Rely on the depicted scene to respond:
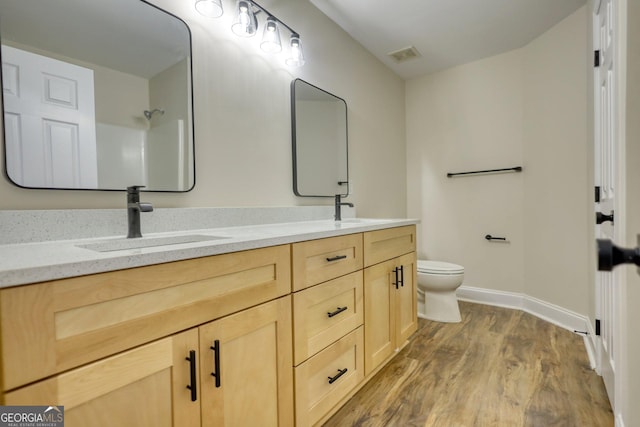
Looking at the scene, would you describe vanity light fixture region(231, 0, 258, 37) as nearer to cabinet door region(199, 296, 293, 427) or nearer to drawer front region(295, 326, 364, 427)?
cabinet door region(199, 296, 293, 427)

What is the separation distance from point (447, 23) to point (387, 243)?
1812 millimetres

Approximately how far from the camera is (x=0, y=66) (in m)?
0.95

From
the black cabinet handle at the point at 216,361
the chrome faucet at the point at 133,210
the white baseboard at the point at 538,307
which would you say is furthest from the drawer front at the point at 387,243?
the white baseboard at the point at 538,307

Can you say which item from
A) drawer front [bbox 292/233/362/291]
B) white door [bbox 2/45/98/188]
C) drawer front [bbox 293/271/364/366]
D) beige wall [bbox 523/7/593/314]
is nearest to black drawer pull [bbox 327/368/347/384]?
drawer front [bbox 293/271/364/366]

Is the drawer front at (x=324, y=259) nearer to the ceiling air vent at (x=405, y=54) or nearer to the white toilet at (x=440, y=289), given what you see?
the white toilet at (x=440, y=289)

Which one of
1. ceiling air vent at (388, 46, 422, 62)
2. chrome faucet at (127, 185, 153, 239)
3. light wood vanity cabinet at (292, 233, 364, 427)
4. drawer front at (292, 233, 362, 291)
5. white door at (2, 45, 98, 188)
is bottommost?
light wood vanity cabinet at (292, 233, 364, 427)

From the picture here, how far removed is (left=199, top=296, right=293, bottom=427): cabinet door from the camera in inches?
33.9

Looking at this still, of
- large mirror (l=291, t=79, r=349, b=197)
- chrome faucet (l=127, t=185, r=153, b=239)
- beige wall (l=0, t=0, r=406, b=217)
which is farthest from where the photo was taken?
large mirror (l=291, t=79, r=349, b=197)

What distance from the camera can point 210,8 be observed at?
1449mm

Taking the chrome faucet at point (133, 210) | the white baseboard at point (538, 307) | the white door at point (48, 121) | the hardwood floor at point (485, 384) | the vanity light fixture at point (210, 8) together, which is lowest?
the hardwood floor at point (485, 384)

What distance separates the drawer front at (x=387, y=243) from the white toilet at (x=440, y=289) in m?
0.51

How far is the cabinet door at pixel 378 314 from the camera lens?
1578 millimetres

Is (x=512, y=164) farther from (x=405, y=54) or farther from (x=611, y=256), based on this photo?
(x=611, y=256)

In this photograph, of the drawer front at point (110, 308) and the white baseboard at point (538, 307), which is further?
the white baseboard at point (538, 307)
